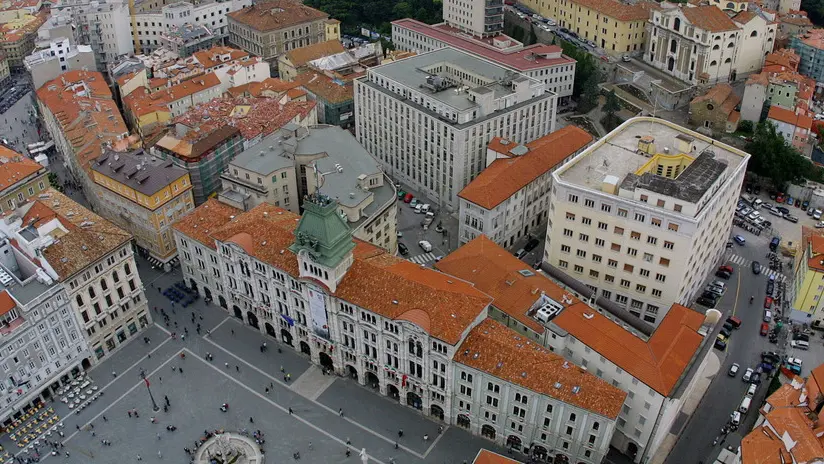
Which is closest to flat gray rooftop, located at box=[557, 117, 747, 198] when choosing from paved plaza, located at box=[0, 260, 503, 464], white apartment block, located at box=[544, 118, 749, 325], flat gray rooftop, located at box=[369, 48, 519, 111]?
white apartment block, located at box=[544, 118, 749, 325]

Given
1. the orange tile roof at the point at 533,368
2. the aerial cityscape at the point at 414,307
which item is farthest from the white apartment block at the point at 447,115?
the orange tile roof at the point at 533,368

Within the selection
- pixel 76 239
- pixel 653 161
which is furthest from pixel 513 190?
pixel 76 239

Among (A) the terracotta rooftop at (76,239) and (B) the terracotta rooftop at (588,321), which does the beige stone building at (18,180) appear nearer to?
(A) the terracotta rooftop at (76,239)

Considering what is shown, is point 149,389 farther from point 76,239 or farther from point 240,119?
point 240,119

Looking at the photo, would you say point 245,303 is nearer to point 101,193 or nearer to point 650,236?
point 101,193

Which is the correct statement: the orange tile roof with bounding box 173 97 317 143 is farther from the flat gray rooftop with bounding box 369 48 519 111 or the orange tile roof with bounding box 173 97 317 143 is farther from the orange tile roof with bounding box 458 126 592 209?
the orange tile roof with bounding box 458 126 592 209

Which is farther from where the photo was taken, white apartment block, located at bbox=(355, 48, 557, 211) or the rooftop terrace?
white apartment block, located at bbox=(355, 48, 557, 211)

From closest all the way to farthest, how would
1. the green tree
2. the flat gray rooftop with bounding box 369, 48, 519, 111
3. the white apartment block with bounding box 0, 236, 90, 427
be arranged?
the white apartment block with bounding box 0, 236, 90, 427 → the flat gray rooftop with bounding box 369, 48, 519, 111 → the green tree
